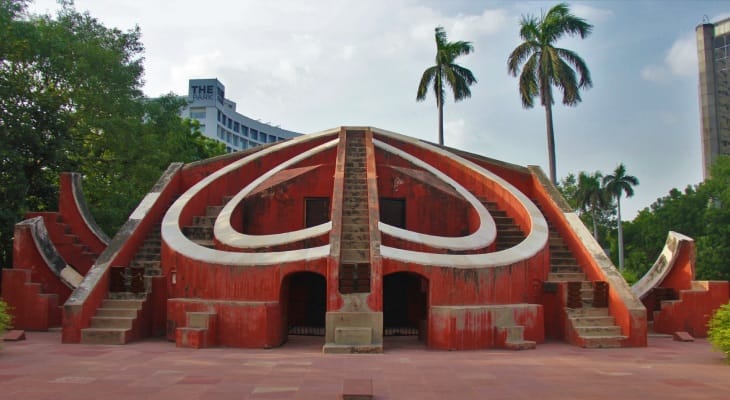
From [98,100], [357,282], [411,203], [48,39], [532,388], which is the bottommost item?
[532,388]

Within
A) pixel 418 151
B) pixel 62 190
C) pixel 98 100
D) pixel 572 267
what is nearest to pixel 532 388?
pixel 572 267

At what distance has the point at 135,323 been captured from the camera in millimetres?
8547

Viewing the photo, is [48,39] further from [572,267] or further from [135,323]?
[572,267]

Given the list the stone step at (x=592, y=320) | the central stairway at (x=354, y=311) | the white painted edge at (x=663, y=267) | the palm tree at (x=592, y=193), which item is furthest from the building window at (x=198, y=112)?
the stone step at (x=592, y=320)

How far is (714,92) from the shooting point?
42.4 meters

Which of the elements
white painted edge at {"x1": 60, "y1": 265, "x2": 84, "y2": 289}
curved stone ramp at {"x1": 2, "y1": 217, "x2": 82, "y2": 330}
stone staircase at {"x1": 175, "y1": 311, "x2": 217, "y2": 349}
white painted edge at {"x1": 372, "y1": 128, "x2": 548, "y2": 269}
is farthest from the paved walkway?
white painted edge at {"x1": 60, "y1": 265, "x2": 84, "y2": 289}

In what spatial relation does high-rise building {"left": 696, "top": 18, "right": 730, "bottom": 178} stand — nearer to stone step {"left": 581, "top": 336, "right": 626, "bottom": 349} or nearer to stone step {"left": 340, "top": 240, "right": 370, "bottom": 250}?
stone step {"left": 581, "top": 336, "right": 626, "bottom": 349}

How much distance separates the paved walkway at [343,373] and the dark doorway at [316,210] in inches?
144

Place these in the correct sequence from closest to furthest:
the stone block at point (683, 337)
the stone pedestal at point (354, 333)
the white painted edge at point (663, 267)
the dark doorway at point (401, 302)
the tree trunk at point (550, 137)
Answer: the stone pedestal at point (354, 333)
the stone block at point (683, 337)
the dark doorway at point (401, 302)
the white painted edge at point (663, 267)
the tree trunk at point (550, 137)

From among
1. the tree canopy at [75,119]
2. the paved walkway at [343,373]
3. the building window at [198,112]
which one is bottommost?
the paved walkway at [343,373]

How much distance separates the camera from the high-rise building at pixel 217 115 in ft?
199

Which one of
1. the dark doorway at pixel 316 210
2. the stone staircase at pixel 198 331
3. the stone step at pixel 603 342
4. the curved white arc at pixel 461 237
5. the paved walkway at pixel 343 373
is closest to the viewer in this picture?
the paved walkway at pixel 343 373

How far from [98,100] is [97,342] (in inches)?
347

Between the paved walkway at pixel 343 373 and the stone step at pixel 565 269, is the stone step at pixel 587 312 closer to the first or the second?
the paved walkway at pixel 343 373
